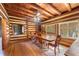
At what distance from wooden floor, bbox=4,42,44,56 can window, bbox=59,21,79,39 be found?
614 millimetres

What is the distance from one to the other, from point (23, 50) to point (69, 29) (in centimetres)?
105

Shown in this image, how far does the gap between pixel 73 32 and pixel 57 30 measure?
12.9 inches

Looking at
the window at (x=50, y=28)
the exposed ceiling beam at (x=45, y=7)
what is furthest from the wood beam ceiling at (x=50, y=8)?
the window at (x=50, y=28)

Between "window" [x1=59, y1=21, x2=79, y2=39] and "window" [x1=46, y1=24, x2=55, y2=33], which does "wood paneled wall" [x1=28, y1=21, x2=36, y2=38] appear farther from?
"window" [x1=59, y1=21, x2=79, y2=39]

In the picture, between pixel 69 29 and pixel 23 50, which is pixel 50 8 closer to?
pixel 69 29

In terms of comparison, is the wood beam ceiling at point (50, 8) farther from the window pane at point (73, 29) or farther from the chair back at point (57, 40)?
the chair back at point (57, 40)

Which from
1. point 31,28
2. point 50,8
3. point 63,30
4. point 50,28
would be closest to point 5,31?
point 31,28

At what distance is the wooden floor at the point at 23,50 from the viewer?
2439 mm

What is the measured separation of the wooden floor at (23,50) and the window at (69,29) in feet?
2.01

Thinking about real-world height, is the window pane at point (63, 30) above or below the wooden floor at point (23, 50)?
above

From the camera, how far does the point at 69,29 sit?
7.98 ft

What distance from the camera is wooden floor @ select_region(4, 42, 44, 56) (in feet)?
8.00

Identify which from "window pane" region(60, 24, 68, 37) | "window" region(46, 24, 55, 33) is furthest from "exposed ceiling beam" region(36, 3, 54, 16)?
"window pane" region(60, 24, 68, 37)

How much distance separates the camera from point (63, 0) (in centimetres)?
238
